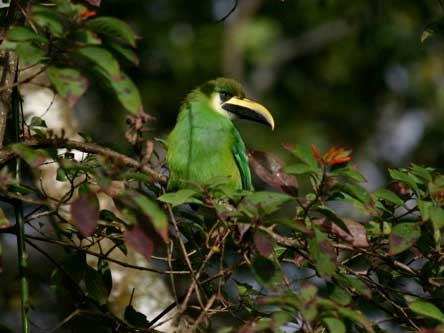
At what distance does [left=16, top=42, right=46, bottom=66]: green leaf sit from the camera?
2443 mm

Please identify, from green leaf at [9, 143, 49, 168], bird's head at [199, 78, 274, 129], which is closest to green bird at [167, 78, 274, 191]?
bird's head at [199, 78, 274, 129]

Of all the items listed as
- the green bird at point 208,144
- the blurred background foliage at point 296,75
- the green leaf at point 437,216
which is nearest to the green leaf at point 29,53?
the green leaf at point 437,216

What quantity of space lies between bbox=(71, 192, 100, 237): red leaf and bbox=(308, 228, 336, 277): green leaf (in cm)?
54

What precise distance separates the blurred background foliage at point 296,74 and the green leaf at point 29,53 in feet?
19.3

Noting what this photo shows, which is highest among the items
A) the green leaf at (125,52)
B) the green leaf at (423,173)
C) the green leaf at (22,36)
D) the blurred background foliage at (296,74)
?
the green leaf at (22,36)

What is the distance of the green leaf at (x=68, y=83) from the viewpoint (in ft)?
7.88

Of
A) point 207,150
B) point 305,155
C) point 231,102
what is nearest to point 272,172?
point 305,155

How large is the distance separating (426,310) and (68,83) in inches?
40.9

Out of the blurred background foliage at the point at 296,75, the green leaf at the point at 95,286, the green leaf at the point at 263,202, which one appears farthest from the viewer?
the blurred background foliage at the point at 296,75

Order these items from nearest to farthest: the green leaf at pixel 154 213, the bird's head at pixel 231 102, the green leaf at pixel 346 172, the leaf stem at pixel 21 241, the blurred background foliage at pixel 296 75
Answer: the green leaf at pixel 154 213
the green leaf at pixel 346 172
the leaf stem at pixel 21 241
the bird's head at pixel 231 102
the blurred background foliage at pixel 296 75

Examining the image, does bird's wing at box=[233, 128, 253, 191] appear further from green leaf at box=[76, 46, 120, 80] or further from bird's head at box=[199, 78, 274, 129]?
green leaf at box=[76, 46, 120, 80]

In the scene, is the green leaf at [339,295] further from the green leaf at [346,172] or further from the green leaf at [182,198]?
the green leaf at [182,198]

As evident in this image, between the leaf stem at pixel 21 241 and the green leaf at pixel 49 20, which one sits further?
the leaf stem at pixel 21 241

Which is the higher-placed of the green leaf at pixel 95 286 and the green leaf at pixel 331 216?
the green leaf at pixel 331 216
